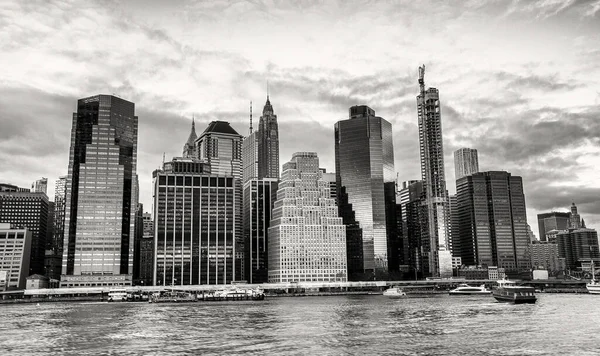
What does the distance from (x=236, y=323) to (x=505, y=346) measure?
62131 mm

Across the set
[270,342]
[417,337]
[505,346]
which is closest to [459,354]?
[505,346]

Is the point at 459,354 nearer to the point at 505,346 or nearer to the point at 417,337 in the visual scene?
the point at 505,346

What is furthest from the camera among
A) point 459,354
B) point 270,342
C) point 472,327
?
point 472,327

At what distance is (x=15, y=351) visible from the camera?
282ft

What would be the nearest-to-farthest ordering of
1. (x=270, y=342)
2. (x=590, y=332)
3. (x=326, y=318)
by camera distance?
(x=270, y=342), (x=590, y=332), (x=326, y=318)

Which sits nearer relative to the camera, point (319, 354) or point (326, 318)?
point (319, 354)

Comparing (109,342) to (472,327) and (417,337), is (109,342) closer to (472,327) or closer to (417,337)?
(417,337)

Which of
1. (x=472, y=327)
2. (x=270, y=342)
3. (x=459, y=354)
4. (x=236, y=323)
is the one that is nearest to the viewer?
(x=459, y=354)

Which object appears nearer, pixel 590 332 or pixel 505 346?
pixel 505 346

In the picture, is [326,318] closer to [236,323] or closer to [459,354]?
[236,323]

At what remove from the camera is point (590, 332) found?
99500 mm

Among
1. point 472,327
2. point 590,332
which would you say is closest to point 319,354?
point 472,327

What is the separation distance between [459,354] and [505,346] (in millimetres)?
10610

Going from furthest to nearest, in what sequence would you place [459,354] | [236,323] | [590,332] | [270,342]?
[236,323] < [590,332] < [270,342] < [459,354]
